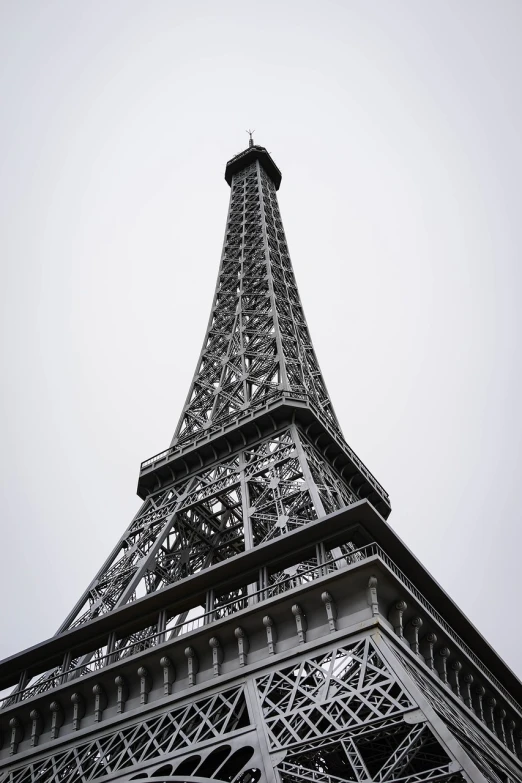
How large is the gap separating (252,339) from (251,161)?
29914 mm

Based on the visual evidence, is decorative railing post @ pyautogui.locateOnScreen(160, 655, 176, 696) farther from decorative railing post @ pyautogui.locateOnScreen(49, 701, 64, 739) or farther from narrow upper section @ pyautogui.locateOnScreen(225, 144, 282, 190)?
narrow upper section @ pyautogui.locateOnScreen(225, 144, 282, 190)

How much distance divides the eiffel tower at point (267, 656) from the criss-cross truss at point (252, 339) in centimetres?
364

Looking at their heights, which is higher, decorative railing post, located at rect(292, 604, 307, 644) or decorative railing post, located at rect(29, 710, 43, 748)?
decorative railing post, located at rect(29, 710, 43, 748)

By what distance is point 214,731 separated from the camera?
47.9 feet

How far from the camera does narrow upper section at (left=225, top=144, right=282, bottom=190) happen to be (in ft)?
204

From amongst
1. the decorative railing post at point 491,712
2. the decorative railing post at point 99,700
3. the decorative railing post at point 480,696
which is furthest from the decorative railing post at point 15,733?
the decorative railing post at point 491,712

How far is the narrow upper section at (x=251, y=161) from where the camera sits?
204 feet

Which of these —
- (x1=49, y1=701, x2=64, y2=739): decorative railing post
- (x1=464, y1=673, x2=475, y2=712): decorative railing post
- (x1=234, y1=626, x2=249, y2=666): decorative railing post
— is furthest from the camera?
(x1=464, y1=673, x2=475, y2=712): decorative railing post

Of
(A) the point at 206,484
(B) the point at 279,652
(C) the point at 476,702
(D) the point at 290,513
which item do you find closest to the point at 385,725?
(B) the point at 279,652

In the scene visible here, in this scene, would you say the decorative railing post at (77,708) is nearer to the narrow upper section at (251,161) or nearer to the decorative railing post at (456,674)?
the decorative railing post at (456,674)

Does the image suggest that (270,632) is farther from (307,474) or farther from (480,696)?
(307,474)

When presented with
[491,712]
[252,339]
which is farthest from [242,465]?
[252,339]

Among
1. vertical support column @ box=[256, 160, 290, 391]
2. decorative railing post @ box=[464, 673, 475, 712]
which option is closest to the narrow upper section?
vertical support column @ box=[256, 160, 290, 391]

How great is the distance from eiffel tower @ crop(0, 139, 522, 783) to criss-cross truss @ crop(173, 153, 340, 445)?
364 centimetres
